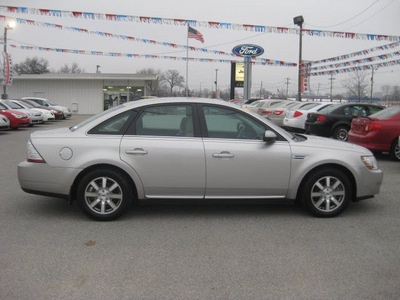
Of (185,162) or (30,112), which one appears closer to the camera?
(185,162)

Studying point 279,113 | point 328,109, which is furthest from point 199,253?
point 279,113

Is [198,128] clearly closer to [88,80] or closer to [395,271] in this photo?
[395,271]

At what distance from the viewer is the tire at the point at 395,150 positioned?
9.45 m

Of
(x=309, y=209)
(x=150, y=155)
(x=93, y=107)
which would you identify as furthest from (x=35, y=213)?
(x=93, y=107)

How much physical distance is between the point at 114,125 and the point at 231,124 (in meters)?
1.50

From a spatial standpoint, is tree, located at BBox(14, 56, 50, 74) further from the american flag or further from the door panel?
the door panel

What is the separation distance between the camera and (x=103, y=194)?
4.72 m

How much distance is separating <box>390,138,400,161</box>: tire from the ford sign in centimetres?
2141

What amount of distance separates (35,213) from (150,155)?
71.4 inches

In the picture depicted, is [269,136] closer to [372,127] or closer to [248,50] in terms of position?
[372,127]

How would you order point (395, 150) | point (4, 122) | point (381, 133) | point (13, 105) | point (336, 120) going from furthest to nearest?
1. point (13, 105)
2. point (4, 122)
3. point (336, 120)
4. point (395, 150)
5. point (381, 133)

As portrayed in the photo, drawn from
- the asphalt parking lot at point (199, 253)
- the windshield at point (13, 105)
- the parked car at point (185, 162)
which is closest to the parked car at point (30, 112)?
the windshield at point (13, 105)

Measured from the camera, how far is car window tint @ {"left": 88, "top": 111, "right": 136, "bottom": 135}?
4.84 m

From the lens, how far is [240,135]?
4949 millimetres
